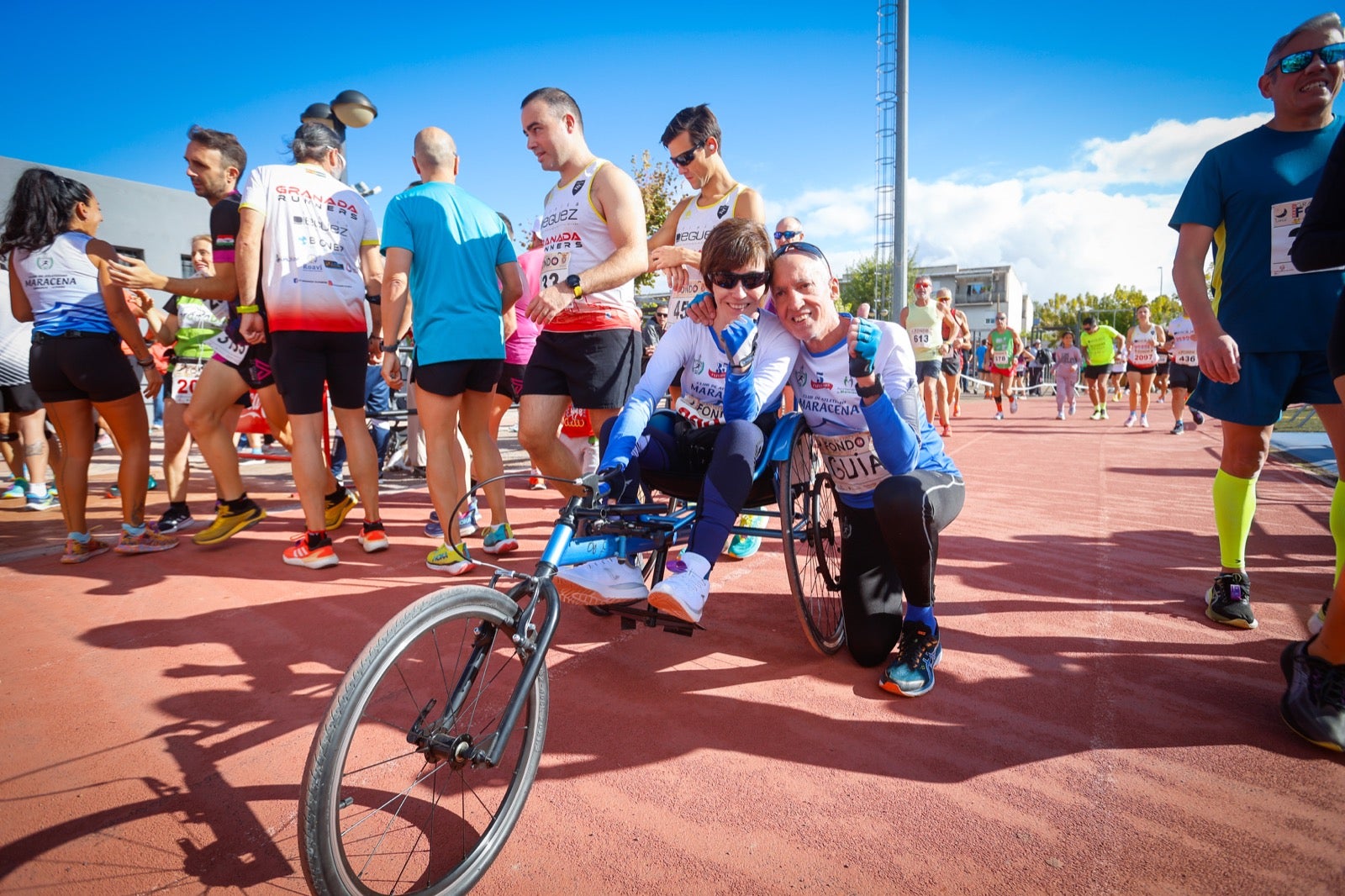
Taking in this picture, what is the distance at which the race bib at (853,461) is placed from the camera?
2.59 metres

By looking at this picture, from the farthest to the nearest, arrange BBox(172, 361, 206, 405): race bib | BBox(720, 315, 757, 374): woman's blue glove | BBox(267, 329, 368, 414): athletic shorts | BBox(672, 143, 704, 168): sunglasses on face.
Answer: BBox(172, 361, 206, 405): race bib < BBox(672, 143, 704, 168): sunglasses on face < BBox(267, 329, 368, 414): athletic shorts < BBox(720, 315, 757, 374): woman's blue glove

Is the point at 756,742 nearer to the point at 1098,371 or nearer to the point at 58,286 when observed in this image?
the point at 58,286

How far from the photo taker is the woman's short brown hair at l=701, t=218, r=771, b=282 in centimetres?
256

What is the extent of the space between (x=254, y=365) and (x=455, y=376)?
1.56 meters

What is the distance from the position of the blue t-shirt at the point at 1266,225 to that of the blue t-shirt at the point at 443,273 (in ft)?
10.8

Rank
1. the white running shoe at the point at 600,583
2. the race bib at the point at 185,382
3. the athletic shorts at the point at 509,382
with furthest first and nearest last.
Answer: the athletic shorts at the point at 509,382, the race bib at the point at 185,382, the white running shoe at the point at 600,583

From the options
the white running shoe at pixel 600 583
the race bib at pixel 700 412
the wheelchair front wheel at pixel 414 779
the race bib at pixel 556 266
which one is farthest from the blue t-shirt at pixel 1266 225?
the wheelchair front wheel at pixel 414 779

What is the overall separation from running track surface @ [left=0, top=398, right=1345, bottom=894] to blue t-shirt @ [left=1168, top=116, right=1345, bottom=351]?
48.8 inches

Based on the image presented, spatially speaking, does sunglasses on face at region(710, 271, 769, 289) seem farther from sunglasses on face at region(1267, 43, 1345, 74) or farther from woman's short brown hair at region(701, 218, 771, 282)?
sunglasses on face at region(1267, 43, 1345, 74)

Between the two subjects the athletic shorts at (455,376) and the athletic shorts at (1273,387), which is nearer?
the athletic shorts at (1273,387)

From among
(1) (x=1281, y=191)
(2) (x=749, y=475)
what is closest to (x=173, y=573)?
(2) (x=749, y=475)

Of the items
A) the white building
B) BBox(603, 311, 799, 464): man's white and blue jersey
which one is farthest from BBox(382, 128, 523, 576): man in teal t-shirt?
the white building

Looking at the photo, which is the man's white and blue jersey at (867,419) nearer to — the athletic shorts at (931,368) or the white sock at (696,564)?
the white sock at (696,564)

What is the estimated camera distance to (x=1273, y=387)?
2.74m
